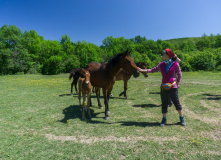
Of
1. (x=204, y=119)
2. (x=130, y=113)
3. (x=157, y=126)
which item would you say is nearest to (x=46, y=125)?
(x=130, y=113)

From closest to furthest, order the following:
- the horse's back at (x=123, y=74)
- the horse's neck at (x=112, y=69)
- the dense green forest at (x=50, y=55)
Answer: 1. the horse's neck at (x=112, y=69)
2. the horse's back at (x=123, y=74)
3. the dense green forest at (x=50, y=55)

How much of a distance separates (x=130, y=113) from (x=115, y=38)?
228ft

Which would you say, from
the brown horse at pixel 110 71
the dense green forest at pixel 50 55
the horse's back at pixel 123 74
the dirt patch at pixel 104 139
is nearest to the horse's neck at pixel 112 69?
the brown horse at pixel 110 71

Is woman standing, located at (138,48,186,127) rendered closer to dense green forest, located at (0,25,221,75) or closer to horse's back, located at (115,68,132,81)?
horse's back, located at (115,68,132,81)

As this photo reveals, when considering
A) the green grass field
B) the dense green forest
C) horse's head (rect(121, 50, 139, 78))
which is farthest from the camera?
the dense green forest

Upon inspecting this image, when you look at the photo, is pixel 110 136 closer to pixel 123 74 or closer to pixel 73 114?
pixel 73 114

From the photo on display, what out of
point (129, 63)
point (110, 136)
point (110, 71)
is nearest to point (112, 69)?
point (110, 71)

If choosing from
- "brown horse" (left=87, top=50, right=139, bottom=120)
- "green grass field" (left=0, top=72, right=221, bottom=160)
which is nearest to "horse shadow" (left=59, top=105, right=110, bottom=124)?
"green grass field" (left=0, top=72, right=221, bottom=160)

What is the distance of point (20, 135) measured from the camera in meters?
4.66

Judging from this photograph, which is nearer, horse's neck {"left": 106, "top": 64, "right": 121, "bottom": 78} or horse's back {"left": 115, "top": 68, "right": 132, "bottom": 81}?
horse's neck {"left": 106, "top": 64, "right": 121, "bottom": 78}

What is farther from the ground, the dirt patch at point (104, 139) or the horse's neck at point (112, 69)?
the horse's neck at point (112, 69)

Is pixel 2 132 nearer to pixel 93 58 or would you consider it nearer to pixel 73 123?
pixel 73 123

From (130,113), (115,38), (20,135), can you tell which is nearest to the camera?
(20,135)

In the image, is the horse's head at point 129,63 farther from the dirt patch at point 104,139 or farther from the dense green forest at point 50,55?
the dense green forest at point 50,55
